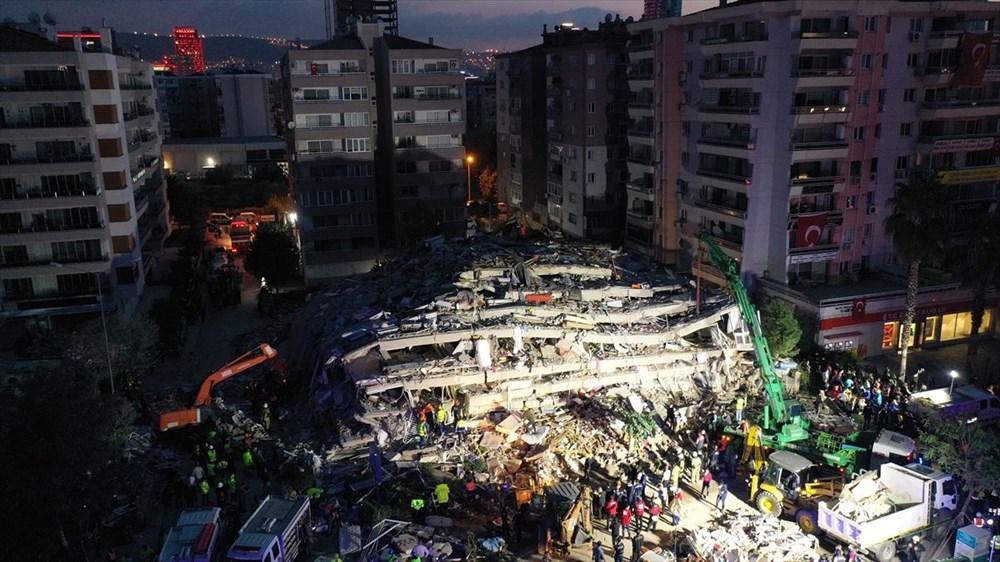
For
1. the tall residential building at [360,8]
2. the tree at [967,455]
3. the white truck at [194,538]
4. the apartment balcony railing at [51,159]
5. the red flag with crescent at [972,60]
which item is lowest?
the white truck at [194,538]

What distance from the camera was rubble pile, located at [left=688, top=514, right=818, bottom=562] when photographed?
837 inches

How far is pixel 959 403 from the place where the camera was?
2833 cm

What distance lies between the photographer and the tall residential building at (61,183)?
41375 millimetres

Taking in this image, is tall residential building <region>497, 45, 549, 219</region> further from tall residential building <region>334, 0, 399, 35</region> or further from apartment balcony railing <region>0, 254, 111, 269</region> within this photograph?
tall residential building <region>334, 0, 399, 35</region>

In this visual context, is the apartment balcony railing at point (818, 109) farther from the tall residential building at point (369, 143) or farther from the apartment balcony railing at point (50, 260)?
the apartment balcony railing at point (50, 260)

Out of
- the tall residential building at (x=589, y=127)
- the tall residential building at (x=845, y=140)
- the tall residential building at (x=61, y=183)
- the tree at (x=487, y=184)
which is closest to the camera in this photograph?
the tall residential building at (x=845, y=140)

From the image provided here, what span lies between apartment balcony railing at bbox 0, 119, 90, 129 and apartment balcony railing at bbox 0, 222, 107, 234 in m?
5.61

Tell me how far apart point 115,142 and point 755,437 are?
40100 millimetres

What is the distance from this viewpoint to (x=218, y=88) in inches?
4737

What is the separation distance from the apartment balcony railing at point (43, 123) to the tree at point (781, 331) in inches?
1560

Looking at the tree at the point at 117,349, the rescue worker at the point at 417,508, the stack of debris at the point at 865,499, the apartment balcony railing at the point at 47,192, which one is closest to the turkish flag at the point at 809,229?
the stack of debris at the point at 865,499

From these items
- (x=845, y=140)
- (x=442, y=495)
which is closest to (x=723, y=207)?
(x=845, y=140)

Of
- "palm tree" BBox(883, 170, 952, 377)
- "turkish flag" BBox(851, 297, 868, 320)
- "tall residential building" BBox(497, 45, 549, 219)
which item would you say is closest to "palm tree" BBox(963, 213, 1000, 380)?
"palm tree" BBox(883, 170, 952, 377)

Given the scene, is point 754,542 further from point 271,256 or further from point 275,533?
point 271,256
